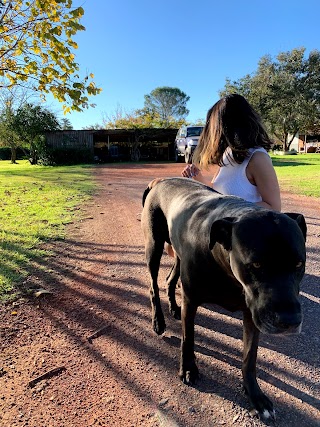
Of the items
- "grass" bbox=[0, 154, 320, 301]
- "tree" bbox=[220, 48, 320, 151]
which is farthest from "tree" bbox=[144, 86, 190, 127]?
"grass" bbox=[0, 154, 320, 301]

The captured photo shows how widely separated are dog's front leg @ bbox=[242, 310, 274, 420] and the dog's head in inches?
→ 21.7

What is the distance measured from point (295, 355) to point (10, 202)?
805 cm

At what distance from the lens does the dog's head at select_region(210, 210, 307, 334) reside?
1.51 metres

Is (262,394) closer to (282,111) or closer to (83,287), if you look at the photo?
(83,287)

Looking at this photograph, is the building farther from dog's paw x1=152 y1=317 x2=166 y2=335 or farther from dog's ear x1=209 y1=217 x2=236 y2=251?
dog's ear x1=209 y1=217 x2=236 y2=251

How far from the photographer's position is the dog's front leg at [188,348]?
2234 mm

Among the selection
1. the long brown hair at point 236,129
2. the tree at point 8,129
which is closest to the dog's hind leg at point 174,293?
the long brown hair at point 236,129

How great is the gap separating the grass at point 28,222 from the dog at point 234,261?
187 centimetres

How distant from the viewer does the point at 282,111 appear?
3625cm

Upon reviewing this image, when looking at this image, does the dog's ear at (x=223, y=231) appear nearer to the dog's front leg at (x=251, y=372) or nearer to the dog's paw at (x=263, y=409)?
the dog's front leg at (x=251, y=372)

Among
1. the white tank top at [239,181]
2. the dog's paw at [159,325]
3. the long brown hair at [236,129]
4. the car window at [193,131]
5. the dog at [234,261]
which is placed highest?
the car window at [193,131]

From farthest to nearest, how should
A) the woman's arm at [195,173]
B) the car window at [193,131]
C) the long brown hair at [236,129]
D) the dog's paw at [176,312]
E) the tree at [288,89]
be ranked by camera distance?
the tree at [288,89]
the car window at [193,131]
the woman's arm at [195,173]
the dog's paw at [176,312]
the long brown hair at [236,129]

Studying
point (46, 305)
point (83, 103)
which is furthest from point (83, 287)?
point (83, 103)

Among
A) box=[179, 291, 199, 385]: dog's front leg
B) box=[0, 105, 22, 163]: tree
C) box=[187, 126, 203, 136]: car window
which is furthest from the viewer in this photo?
box=[0, 105, 22, 163]: tree
